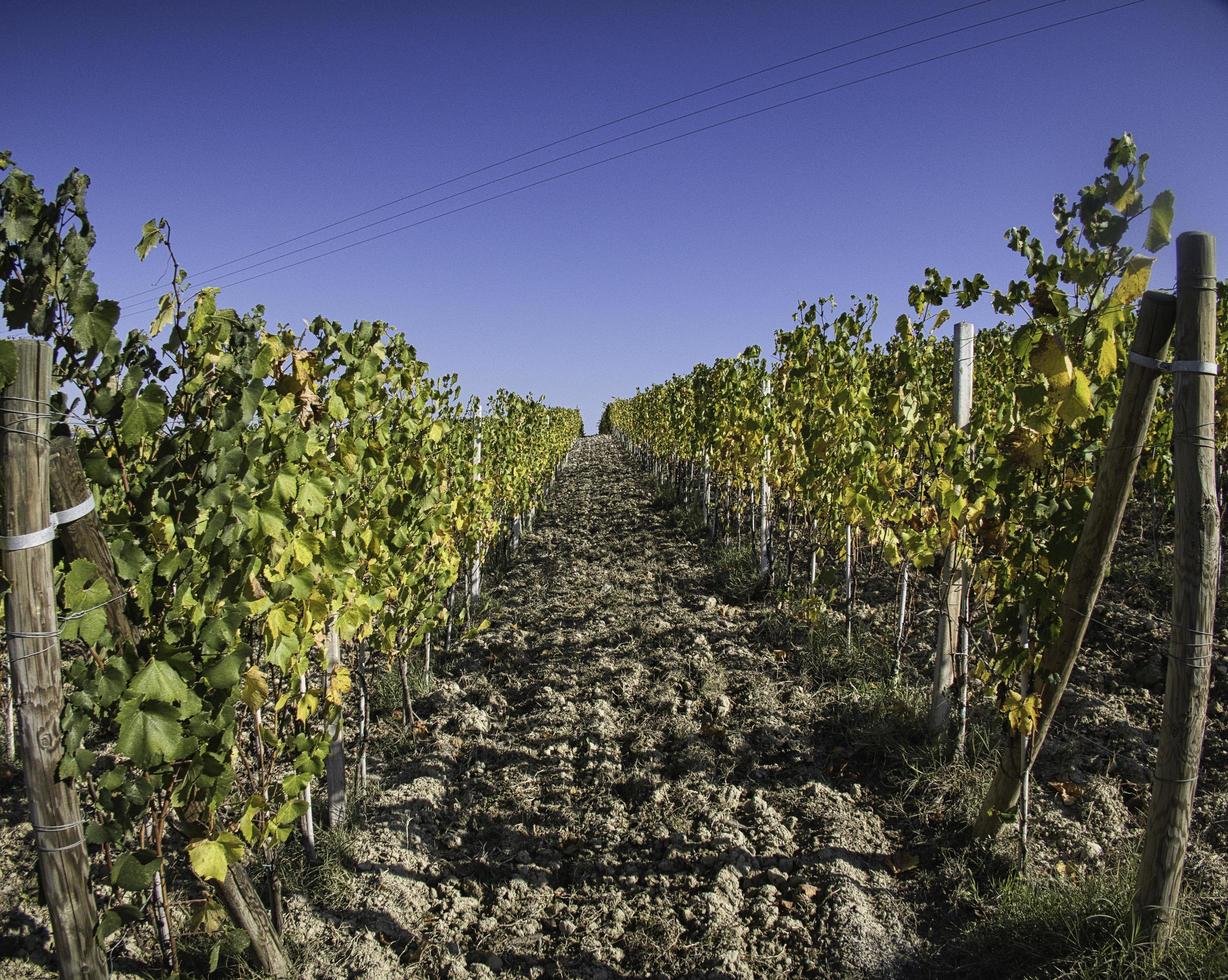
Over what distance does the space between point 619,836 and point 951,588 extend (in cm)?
211

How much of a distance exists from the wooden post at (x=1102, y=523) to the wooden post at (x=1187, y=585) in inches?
4.0

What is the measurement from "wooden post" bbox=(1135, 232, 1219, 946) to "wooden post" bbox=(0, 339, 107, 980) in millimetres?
2876

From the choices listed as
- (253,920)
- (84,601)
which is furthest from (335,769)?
(84,601)

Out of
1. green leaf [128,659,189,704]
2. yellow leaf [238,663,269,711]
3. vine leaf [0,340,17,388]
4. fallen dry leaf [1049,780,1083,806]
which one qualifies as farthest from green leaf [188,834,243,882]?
fallen dry leaf [1049,780,1083,806]

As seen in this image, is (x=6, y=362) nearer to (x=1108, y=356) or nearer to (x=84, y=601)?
(x=84, y=601)

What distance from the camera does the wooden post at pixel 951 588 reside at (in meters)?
3.66

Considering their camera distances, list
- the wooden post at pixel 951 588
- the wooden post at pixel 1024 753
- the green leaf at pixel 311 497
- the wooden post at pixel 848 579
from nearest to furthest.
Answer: the green leaf at pixel 311 497 → the wooden post at pixel 1024 753 → the wooden post at pixel 951 588 → the wooden post at pixel 848 579

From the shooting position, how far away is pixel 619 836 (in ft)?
10.3

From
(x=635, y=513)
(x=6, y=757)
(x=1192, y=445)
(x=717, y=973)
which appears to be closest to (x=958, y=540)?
(x=1192, y=445)

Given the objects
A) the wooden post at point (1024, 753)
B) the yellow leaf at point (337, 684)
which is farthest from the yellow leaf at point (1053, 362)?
the yellow leaf at point (337, 684)

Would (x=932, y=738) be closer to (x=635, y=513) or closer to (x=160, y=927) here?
(x=160, y=927)

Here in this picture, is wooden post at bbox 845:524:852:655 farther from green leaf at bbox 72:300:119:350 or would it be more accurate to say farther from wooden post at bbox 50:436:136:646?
green leaf at bbox 72:300:119:350

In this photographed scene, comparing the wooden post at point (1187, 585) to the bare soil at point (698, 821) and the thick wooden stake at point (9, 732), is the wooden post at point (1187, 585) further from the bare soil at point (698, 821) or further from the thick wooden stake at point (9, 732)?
the thick wooden stake at point (9, 732)

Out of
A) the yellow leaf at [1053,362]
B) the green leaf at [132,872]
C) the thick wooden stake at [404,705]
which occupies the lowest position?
the thick wooden stake at [404,705]
